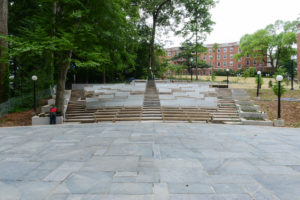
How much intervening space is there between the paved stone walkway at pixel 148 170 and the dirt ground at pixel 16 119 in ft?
25.3

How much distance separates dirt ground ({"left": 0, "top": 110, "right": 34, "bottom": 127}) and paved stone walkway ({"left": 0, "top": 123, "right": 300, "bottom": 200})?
771cm

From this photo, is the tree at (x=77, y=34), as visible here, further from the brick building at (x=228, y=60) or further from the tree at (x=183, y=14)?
the brick building at (x=228, y=60)

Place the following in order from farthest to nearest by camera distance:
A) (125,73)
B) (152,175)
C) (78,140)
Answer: (125,73) < (78,140) < (152,175)

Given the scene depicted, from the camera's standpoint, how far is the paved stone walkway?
3.26 metres

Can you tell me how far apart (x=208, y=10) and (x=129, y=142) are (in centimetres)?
3339

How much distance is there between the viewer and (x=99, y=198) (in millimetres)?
3074

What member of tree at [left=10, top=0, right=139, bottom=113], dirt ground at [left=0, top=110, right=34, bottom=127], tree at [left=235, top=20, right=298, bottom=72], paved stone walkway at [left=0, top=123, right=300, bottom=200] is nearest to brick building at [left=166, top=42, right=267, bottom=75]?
tree at [left=235, top=20, right=298, bottom=72]

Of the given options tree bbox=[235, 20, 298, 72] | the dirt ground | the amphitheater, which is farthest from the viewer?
tree bbox=[235, 20, 298, 72]

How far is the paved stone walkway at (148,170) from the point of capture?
326cm

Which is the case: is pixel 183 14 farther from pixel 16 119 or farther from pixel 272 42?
pixel 272 42

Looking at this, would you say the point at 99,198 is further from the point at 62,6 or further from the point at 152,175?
the point at 62,6

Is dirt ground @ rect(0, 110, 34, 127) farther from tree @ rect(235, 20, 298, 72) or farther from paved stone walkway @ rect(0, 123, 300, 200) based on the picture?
tree @ rect(235, 20, 298, 72)

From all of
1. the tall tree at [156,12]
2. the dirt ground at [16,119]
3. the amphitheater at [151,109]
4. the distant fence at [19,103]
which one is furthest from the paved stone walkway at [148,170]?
the tall tree at [156,12]

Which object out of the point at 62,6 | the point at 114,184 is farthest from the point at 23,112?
the point at 114,184
